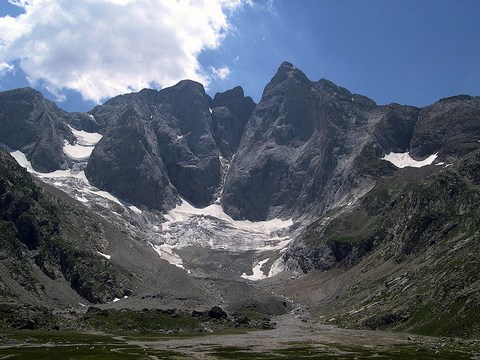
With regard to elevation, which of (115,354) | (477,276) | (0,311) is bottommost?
(115,354)

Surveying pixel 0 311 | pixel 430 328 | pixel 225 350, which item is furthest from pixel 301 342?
pixel 0 311

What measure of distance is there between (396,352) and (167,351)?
52295 millimetres

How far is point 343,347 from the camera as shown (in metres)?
141

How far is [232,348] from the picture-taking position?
13800cm

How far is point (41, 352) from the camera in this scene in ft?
369

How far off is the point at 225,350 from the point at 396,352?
3971cm

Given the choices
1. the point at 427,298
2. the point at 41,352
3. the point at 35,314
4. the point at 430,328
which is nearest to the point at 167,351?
the point at 41,352

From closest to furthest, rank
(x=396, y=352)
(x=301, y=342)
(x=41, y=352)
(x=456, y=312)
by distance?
(x=41, y=352) → (x=396, y=352) → (x=301, y=342) → (x=456, y=312)

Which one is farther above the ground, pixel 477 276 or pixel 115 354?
pixel 477 276

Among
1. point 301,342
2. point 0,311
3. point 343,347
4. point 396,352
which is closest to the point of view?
point 396,352

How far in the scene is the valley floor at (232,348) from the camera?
116m

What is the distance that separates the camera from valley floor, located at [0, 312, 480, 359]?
116000 millimetres

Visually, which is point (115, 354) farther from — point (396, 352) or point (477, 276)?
point (477, 276)

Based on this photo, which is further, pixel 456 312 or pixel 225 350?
pixel 456 312
